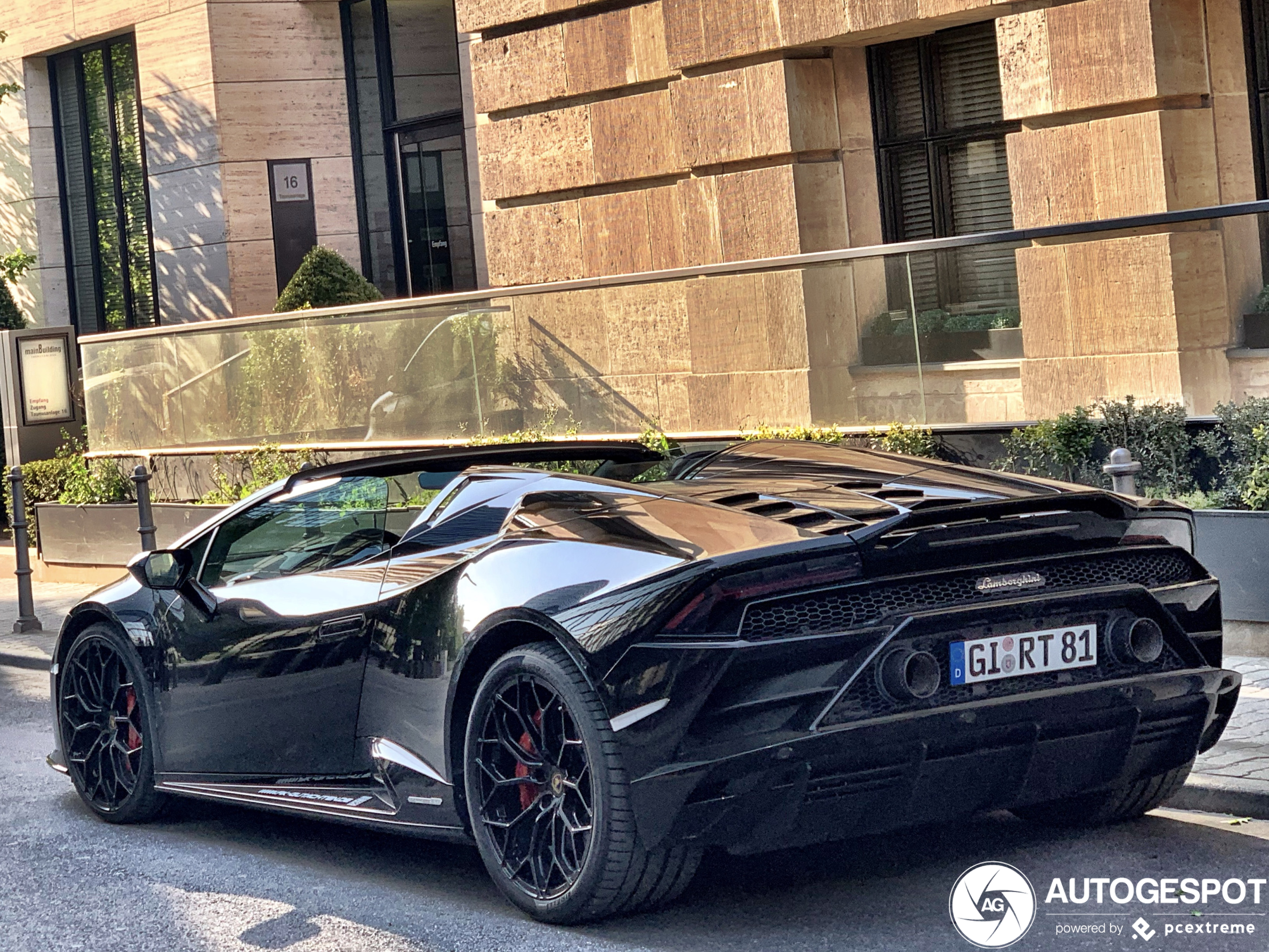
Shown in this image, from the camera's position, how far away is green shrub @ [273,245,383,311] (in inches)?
715

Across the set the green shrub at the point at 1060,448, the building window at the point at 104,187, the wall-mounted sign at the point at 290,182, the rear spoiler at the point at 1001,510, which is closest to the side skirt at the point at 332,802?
the rear spoiler at the point at 1001,510

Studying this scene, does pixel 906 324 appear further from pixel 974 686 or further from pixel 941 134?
pixel 974 686

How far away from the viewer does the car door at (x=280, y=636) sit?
17.8 ft

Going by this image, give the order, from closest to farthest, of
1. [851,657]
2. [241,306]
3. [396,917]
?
[851,657] → [396,917] → [241,306]

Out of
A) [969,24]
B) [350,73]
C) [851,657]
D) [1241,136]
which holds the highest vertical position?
[350,73]

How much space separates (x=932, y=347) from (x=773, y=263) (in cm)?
126

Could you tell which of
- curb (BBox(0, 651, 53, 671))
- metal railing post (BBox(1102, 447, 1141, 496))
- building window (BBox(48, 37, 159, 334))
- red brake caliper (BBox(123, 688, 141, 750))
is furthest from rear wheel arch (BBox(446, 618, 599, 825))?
building window (BBox(48, 37, 159, 334))

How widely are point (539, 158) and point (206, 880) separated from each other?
847 cm

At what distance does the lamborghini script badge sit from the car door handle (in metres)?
1.87

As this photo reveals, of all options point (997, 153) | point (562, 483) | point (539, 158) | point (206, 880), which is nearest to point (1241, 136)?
point (997, 153)

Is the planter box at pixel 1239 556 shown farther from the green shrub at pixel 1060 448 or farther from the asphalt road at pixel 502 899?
the asphalt road at pixel 502 899

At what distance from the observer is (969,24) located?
11672 millimetres

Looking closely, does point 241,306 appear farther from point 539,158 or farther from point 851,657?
point 851,657

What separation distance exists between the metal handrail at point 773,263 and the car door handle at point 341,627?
5.11 meters
